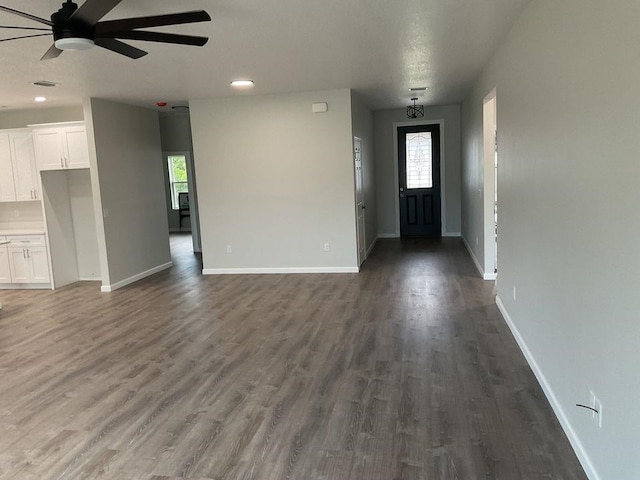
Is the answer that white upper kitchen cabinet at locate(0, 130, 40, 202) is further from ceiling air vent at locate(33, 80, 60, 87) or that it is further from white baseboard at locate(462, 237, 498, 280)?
white baseboard at locate(462, 237, 498, 280)

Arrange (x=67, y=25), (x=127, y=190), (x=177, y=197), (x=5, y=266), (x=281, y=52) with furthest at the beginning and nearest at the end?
1. (x=177, y=197)
2. (x=127, y=190)
3. (x=5, y=266)
4. (x=281, y=52)
5. (x=67, y=25)

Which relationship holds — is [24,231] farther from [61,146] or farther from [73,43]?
[73,43]

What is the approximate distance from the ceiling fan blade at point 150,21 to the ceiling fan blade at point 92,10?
95 millimetres

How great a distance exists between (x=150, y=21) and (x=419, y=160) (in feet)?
26.6

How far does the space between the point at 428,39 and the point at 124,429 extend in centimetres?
370

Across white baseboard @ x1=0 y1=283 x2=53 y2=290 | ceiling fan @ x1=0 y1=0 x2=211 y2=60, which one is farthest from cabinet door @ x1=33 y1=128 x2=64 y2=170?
ceiling fan @ x1=0 y1=0 x2=211 y2=60

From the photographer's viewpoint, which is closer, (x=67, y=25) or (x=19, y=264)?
(x=67, y=25)

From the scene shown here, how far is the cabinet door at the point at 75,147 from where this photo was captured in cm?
673

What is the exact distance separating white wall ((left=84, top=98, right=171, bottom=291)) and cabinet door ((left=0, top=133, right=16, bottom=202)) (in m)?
1.53

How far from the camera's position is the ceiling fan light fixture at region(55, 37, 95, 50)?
8.96ft

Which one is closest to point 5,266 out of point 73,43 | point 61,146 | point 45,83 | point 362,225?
point 61,146

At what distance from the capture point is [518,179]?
3.87 m

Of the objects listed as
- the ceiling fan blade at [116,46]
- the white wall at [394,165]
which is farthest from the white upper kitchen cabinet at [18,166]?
the white wall at [394,165]

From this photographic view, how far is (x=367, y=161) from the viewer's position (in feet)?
28.8
